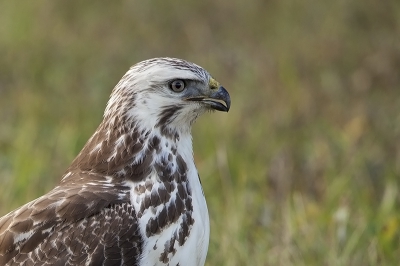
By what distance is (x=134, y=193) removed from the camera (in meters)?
4.43

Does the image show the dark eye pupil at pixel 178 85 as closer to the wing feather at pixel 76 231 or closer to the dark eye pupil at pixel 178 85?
the dark eye pupil at pixel 178 85

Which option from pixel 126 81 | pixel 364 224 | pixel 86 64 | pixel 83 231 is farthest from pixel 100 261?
pixel 86 64

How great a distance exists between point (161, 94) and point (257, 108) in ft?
14.3

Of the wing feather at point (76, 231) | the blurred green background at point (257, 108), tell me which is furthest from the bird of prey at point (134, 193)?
the blurred green background at point (257, 108)

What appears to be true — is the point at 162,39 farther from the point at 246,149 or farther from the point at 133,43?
the point at 246,149

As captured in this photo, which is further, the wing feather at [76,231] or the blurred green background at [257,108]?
the blurred green background at [257,108]

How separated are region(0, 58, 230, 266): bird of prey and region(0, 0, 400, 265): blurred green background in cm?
137

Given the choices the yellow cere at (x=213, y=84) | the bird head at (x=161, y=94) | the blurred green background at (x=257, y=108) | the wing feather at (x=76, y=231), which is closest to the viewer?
the wing feather at (x=76, y=231)

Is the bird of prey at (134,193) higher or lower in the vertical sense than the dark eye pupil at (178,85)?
lower

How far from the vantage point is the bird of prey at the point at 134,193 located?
168 inches

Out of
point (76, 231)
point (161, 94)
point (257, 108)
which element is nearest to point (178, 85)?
point (161, 94)

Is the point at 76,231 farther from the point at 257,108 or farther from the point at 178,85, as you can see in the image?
the point at 257,108

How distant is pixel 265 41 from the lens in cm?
1095

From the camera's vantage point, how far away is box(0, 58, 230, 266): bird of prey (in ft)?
14.0
